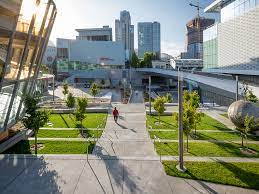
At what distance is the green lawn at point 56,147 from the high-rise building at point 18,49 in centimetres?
147

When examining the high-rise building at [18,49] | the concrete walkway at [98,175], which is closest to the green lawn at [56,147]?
the concrete walkway at [98,175]

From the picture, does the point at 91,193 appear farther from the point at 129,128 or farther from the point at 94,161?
the point at 129,128

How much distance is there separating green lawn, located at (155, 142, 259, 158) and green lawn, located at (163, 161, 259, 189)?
217cm

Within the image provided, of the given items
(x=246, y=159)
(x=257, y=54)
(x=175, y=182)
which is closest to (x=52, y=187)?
(x=175, y=182)

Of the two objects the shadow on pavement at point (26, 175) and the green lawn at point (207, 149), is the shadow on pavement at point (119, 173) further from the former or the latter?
the green lawn at point (207, 149)

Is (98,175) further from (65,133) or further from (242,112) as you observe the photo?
(242,112)

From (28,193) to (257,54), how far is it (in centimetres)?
3968

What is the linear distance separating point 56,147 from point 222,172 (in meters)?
11.0

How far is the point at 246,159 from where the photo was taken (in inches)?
725

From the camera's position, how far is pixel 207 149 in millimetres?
20703

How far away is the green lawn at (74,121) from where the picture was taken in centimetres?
2854

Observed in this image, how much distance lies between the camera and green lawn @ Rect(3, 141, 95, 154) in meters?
20.1

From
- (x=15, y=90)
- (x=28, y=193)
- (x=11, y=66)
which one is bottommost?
(x=28, y=193)

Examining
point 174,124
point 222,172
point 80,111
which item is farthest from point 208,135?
point 80,111
